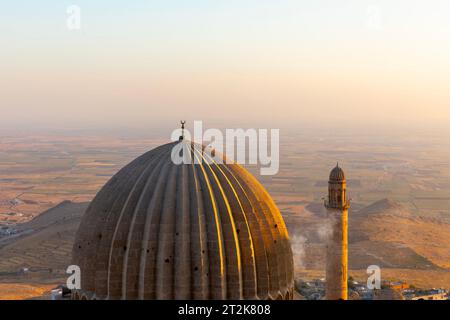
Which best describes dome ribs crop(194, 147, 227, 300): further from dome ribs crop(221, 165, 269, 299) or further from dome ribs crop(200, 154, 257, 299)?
dome ribs crop(221, 165, 269, 299)

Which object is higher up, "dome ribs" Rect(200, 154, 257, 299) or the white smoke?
"dome ribs" Rect(200, 154, 257, 299)

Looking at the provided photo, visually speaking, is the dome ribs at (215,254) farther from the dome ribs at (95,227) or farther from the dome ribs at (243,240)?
the dome ribs at (95,227)

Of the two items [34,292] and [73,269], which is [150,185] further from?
[34,292]

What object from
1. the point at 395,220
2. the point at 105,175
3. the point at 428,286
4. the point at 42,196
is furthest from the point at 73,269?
the point at 105,175

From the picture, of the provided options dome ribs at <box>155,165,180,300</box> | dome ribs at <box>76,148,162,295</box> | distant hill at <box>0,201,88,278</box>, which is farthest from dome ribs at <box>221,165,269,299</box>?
distant hill at <box>0,201,88,278</box>

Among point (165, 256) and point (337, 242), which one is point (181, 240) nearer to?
point (165, 256)

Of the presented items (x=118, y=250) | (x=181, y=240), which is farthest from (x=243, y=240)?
(x=118, y=250)
